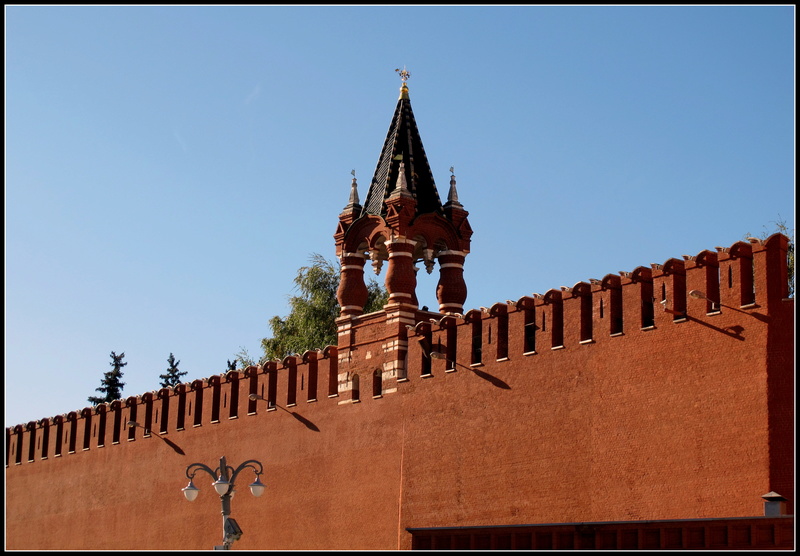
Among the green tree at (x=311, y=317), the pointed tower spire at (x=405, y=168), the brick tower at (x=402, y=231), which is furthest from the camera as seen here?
the green tree at (x=311, y=317)

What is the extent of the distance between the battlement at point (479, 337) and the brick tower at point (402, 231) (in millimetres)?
815

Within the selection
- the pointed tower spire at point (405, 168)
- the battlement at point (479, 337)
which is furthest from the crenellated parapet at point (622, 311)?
the pointed tower spire at point (405, 168)

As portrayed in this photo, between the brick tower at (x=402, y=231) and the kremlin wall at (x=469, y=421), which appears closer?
the kremlin wall at (x=469, y=421)

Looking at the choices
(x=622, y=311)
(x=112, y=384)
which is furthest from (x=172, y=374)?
(x=622, y=311)

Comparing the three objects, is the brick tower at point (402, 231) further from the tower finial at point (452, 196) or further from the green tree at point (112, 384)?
the green tree at point (112, 384)

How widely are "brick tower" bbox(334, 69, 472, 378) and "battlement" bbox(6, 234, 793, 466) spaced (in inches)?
32.1

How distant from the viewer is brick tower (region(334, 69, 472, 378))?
83.4 feet

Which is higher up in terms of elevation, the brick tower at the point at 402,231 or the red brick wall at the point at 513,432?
the brick tower at the point at 402,231

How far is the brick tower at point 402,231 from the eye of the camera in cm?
2541

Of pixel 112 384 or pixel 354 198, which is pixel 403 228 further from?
pixel 112 384

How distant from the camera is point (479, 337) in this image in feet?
76.0

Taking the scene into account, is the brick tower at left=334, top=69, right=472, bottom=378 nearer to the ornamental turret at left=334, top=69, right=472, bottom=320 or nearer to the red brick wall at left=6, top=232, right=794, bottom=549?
the ornamental turret at left=334, top=69, right=472, bottom=320

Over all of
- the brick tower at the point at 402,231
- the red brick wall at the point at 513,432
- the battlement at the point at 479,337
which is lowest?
the red brick wall at the point at 513,432

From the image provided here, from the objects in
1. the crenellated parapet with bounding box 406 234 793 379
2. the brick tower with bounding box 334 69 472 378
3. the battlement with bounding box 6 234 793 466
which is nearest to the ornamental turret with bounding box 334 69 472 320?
the brick tower with bounding box 334 69 472 378
